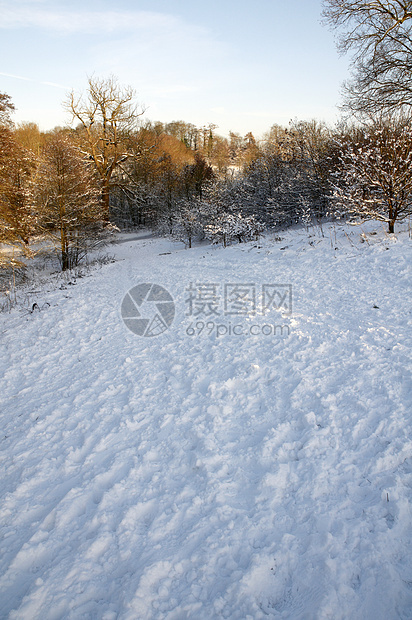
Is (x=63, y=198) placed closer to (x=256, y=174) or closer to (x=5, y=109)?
(x=5, y=109)

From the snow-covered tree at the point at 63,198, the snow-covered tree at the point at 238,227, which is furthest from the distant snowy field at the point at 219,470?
the snow-covered tree at the point at 63,198

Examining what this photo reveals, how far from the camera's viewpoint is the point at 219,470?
299 cm

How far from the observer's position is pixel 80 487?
9.78 feet

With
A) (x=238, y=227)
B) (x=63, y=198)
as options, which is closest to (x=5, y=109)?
(x=63, y=198)

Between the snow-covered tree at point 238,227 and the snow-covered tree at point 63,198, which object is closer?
the snow-covered tree at point 63,198

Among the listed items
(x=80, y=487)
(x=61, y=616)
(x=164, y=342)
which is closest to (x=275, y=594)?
(x=61, y=616)

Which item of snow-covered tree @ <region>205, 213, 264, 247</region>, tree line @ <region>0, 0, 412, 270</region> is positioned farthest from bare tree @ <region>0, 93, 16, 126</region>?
snow-covered tree @ <region>205, 213, 264, 247</region>

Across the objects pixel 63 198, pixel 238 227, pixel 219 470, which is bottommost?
pixel 219 470

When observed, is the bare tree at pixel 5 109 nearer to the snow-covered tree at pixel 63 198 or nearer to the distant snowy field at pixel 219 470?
the snow-covered tree at pixel 63 198

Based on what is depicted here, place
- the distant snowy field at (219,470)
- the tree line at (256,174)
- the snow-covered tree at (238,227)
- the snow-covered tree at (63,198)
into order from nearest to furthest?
the distant snowy field at (219,470) < the tree line at (256,174) < the snow-covered tree at (63,198) < the snow-covered tree at (238,227)

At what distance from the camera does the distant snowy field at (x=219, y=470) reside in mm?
2102

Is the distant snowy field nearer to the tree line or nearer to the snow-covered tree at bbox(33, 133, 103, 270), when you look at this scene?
the tree line

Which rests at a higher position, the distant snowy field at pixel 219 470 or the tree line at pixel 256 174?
the tree line at pixel 256 174

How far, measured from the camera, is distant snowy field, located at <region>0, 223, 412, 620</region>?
6.89ft
